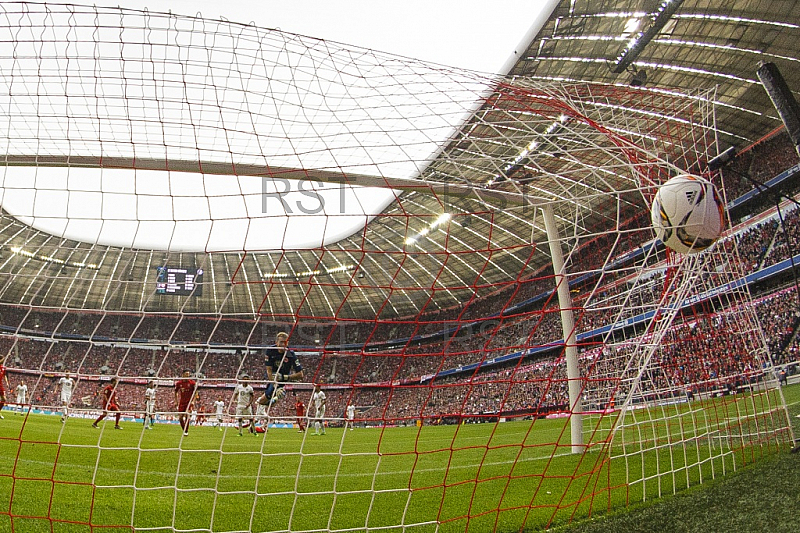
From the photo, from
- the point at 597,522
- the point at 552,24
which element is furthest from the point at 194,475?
the point at 552,24

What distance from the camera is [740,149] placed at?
21266mm

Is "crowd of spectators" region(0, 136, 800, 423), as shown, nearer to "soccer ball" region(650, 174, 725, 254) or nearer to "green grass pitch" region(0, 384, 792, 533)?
"green grass pitch" region(0, 384, 792, 533)

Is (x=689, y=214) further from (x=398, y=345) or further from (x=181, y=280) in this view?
(x=398, y=345)

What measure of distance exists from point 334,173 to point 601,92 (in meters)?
4.70

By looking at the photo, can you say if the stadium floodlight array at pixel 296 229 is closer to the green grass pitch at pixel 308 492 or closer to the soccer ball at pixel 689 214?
the green grass pitch at pixel 308 492

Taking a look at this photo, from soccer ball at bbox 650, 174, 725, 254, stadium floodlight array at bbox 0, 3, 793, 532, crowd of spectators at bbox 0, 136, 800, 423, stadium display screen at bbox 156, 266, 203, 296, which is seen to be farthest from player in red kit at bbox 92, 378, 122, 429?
crowd of spectators at bbox 0, 136, 800, 423

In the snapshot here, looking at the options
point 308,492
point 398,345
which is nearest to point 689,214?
point 308,492

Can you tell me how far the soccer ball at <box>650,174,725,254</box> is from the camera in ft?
13.4

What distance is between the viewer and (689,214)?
408 centimetres

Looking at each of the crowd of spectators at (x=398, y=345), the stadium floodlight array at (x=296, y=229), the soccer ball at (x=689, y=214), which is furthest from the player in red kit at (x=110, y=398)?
the crowd of spectators at (x=398, y=345)

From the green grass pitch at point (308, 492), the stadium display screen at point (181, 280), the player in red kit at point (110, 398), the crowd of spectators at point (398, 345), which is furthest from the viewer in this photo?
the crowd of spectators at point (398, 345)

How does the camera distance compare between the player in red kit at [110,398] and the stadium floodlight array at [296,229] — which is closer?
the stadium floodlight array at [296,229]

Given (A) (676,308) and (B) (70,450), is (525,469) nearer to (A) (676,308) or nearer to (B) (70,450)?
(A) (676,308)

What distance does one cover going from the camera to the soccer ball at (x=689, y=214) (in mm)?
4078
